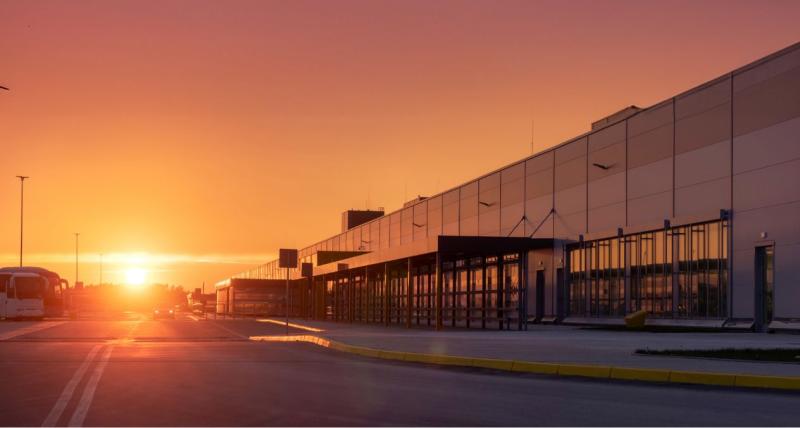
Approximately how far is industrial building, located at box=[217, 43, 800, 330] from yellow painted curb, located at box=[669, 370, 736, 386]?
60.9ft

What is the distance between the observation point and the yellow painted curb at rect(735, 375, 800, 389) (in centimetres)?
1389

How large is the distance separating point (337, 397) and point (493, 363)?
5.89 meters

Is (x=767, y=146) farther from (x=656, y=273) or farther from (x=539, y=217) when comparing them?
(x=539, y=217)

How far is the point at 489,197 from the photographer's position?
5906cm

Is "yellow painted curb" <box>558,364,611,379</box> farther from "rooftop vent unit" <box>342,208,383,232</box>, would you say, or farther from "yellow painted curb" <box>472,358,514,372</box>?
"rooftop vent unit" <box>342,208,383,232</box>

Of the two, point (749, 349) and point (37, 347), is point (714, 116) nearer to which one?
point (749, 349)

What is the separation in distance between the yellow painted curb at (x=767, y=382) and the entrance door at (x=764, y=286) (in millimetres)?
20149

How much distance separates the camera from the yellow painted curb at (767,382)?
13891 millimetres

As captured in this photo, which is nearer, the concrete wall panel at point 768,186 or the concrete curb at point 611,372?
the concrete curb at point 611,372

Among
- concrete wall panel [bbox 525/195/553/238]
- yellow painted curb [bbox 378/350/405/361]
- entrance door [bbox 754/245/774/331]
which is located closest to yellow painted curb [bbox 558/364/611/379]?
yellow painted curb [bbox 378/350/405/361]

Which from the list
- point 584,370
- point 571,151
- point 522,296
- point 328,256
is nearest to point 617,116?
point 571,151

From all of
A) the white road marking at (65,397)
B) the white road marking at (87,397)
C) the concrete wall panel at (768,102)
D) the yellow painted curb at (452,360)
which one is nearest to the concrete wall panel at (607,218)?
the concrete wall panel at (768,102)

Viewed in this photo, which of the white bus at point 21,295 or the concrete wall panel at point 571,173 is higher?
the concrete wall panel at point 571,173

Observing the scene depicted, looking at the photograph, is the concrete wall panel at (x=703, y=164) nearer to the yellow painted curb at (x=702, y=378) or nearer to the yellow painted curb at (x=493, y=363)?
the yellow painted curb at (x=493, y=363)
